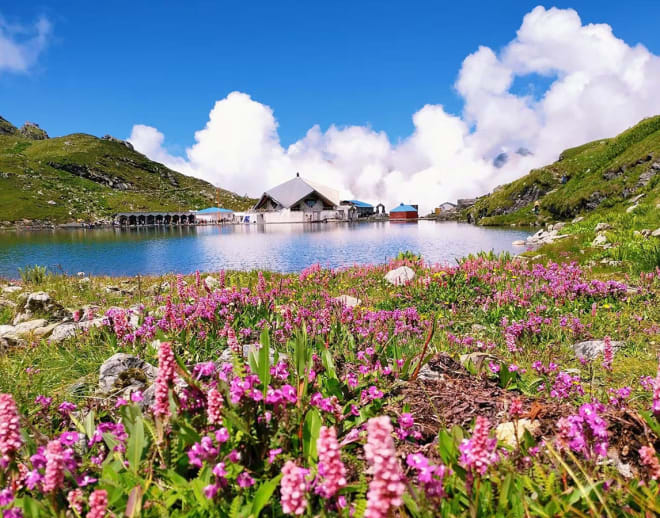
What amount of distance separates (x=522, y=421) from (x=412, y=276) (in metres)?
9.04

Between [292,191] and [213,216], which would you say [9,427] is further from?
[292,191]

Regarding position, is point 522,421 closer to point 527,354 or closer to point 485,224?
point 527,354

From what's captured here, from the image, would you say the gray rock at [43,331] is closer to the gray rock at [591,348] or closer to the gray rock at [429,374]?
the gray rock at [429,374]

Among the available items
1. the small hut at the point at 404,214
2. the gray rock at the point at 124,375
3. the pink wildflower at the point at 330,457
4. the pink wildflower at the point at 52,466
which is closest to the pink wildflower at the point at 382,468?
the pink wildflower at the point at 330,457

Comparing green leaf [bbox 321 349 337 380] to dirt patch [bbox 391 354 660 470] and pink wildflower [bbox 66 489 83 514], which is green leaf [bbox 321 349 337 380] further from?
pink wildflower [bbox 66 489 83 514]

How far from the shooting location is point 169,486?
7.23ft

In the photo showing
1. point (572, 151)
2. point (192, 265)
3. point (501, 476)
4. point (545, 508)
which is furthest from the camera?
point (572, 151)

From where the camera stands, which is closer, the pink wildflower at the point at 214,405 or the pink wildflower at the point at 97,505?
the pink wildflower at the point at 97,505

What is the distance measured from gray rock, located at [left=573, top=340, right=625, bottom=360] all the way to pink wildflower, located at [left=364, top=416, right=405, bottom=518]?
5.52 meters

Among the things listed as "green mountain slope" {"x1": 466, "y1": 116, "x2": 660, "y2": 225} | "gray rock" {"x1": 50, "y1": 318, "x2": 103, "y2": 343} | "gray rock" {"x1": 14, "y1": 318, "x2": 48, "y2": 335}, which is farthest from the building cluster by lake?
"gray rock" {"x1": 50, "y1": 318, "x2": 103, "y2": 343}

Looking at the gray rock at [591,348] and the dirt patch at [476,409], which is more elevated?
the dirt patch at [476,409]

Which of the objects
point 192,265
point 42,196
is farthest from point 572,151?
point 42,196

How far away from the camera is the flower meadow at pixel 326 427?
1.83m

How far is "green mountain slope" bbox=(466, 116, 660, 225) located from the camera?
31.8 metres
